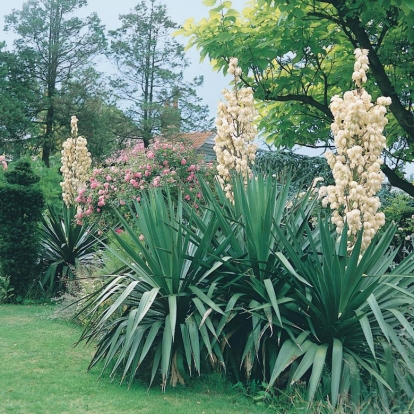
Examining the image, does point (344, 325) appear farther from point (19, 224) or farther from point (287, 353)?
point (19, 224)

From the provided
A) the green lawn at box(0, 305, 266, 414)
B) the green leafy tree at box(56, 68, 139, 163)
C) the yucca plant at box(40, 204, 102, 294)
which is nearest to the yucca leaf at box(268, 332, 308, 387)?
the green lawn at box(0, 305, 266, 414)

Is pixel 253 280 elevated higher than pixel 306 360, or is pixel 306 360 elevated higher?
pixel 253 280

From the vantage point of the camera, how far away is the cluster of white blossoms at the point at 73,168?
13602mm

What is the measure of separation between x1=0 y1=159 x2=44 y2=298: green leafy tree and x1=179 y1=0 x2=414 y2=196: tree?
4.28 metres

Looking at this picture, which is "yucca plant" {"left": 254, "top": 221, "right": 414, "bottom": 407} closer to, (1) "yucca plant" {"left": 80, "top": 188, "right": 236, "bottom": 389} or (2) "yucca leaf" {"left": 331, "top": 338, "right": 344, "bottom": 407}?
(2) "yucca leaf" {"left": 331, "top": 338, "right": 344, "bottom": 407}

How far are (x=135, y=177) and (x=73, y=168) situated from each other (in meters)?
2.51

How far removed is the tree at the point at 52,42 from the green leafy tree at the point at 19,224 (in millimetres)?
21826

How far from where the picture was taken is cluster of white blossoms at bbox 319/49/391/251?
533 centimetres

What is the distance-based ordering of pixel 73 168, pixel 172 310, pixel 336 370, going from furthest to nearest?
1. pixel 73 168
2. pixel 172 310
3. pixel 336 370

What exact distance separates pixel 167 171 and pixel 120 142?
2280 centimetres

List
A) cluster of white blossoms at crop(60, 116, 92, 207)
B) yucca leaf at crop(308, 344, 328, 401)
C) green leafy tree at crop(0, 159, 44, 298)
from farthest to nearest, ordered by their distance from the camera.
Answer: cluster of white blossoms at crop(60, 116, 92, 207)
green leafy tree at crop(0, 159, 44, 298)
yucca leaf at crop(308, 344, 328, 401)

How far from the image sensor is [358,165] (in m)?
5.41

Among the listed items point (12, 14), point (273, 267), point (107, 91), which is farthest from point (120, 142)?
point (273, 267)

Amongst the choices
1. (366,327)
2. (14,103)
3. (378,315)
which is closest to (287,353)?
(366,327)
